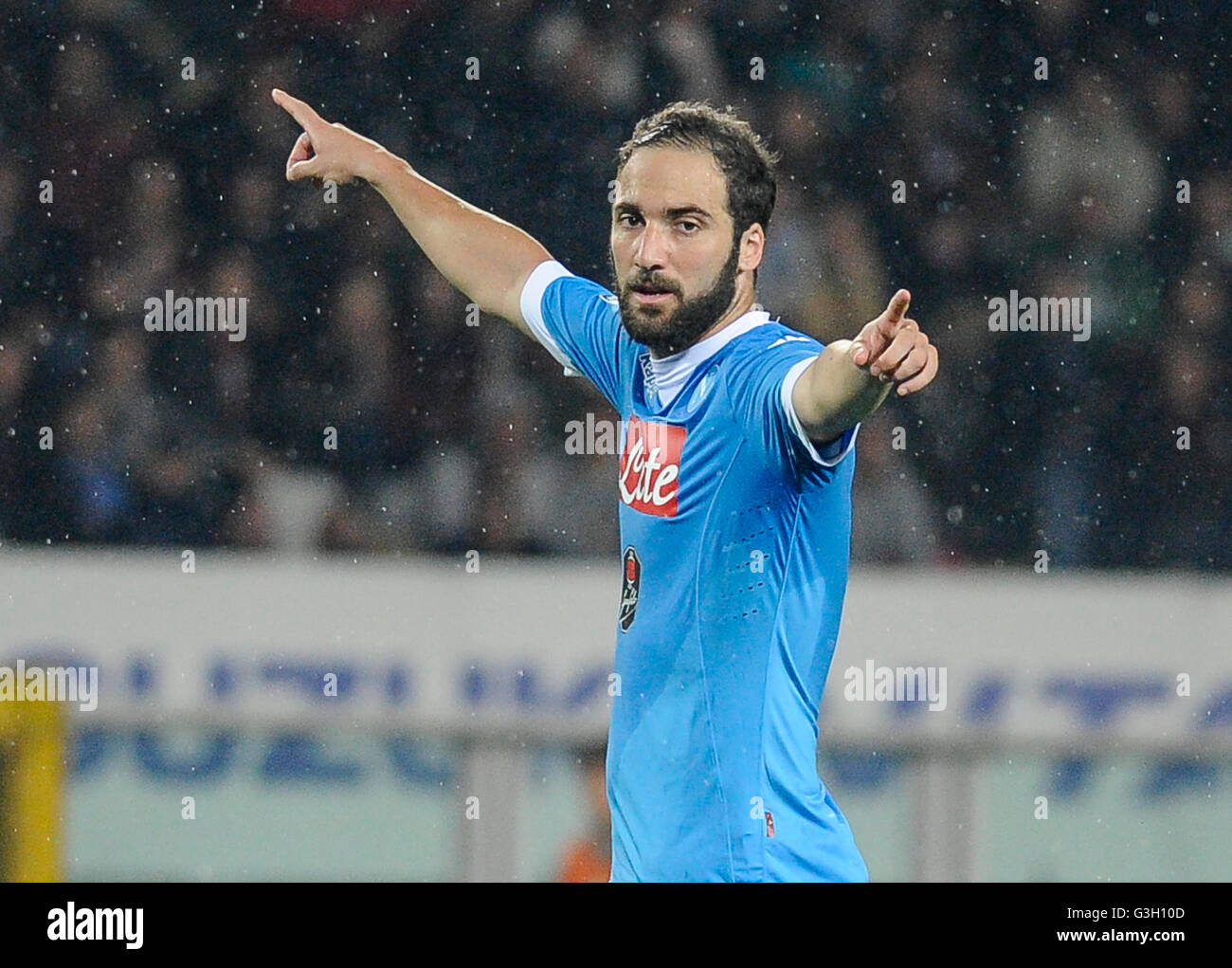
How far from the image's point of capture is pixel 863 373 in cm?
261

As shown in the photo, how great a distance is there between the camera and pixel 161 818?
5.48 m

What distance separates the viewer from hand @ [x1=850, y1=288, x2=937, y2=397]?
2.53 m

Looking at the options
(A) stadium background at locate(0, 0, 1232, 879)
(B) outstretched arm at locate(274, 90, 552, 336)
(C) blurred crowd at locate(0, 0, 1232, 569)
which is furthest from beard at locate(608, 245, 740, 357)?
(C) blurred crowd at locate(0, 0, 1232, 569)

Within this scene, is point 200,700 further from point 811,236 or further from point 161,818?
point 811,236

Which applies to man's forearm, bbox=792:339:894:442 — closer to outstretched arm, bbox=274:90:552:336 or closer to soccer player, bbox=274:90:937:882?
soccer player, bbox=274:90:937:882

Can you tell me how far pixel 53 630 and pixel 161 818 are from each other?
635 millimetres

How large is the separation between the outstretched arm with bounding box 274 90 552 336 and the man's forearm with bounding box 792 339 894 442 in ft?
3.58

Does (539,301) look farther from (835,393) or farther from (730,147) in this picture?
(835,393)

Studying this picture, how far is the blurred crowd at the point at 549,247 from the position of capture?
6.39 meters

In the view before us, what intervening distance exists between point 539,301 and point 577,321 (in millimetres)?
156

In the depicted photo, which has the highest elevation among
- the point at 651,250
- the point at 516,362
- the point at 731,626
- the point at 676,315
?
the point at 516,362

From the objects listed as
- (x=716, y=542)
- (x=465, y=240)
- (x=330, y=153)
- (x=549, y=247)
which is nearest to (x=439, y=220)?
(x=465, y=240)
